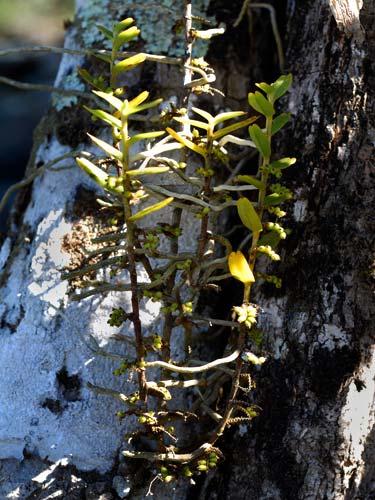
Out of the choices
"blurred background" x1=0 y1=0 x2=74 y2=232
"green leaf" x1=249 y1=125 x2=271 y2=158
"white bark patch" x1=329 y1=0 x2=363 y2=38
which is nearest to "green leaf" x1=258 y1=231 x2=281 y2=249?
"green leaf" x1=249 y1=125 x2=271 y2=158

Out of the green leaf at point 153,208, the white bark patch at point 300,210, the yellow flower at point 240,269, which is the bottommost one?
the yellow flower at point 240,269

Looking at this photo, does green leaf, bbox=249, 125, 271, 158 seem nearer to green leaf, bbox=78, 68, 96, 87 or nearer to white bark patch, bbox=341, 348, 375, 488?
green leaf, bbox=78, 68, 96, 87

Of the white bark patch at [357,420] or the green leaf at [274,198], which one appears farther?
the white bark patch at [357,420]

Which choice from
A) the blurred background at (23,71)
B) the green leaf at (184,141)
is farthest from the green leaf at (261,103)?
the blurred background at (23,71)

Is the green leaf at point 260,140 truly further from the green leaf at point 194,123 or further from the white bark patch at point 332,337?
the white bark patch at point 332,337

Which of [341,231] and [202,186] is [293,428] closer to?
[341,231]

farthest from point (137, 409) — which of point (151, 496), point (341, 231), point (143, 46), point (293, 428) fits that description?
point (143, 46)
